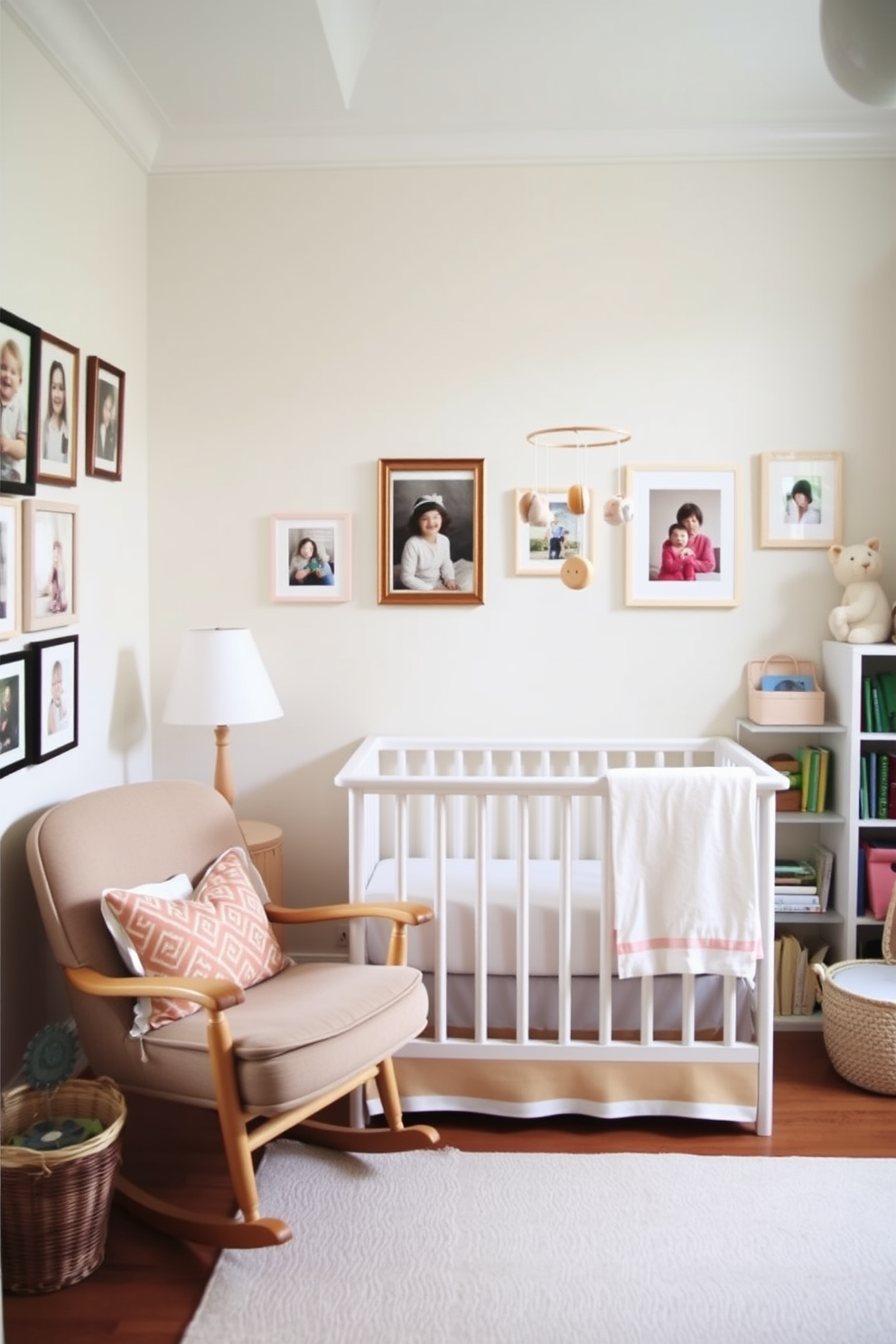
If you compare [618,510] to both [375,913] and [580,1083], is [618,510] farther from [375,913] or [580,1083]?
[580,1083]

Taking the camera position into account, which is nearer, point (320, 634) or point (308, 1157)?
point (308, 1157)

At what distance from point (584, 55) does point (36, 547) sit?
1.86 metres

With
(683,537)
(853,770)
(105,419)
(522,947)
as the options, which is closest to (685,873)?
(522,947)

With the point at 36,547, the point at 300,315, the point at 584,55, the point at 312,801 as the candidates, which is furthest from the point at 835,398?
the point at 36,547

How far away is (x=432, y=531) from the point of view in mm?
3354

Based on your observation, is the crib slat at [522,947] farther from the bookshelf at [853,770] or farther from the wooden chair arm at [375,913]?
the bookshelf at [853,770]

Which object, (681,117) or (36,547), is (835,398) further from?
(36,547)

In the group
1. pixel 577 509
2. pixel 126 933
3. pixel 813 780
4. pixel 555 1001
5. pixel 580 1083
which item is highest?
pixel 577 509

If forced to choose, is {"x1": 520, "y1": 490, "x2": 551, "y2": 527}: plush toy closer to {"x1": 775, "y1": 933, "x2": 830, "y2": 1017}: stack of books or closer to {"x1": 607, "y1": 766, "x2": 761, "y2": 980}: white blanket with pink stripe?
{"x1": 607, "y1": 766, "x2": 761, "y2": 980}: white blanket with pink stripe

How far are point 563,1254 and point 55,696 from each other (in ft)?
5.47

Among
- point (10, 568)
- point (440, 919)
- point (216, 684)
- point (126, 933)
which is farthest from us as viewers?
point (216, 684)

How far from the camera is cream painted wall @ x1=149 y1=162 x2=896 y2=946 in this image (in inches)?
129

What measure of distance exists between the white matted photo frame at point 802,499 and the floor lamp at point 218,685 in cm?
157

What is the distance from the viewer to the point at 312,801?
11.3ft
